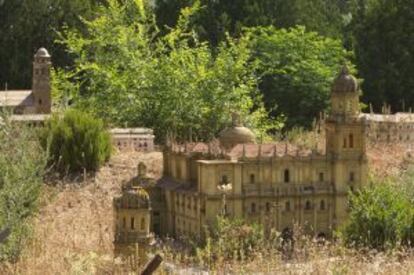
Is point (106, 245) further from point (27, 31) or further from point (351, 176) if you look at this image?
point (27, 31)

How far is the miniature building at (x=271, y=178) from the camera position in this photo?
977 inches

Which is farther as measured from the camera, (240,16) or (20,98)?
(240,16)

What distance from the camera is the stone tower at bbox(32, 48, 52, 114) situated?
4047 cm

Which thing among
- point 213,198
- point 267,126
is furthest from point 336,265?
point 267,126

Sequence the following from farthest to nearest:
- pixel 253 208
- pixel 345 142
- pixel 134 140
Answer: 1. pixel 134 140
2. pixel 345 142
3. pixel 253 208

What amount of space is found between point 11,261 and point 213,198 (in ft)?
34.1

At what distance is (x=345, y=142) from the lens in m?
26.4

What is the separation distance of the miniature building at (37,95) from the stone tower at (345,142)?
15.5 metres

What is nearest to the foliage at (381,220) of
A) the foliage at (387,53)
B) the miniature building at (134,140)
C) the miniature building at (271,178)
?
the miniature building at (271,178)

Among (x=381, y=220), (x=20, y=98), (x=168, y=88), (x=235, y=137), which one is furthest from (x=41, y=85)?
(x=381, y=220)

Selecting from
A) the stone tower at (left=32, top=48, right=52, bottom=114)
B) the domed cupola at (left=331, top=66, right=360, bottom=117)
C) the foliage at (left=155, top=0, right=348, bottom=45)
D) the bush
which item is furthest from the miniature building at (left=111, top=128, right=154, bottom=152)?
the foliage at (left=155, top=0, right=348, bottom=45)

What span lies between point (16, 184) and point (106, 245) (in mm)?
1870

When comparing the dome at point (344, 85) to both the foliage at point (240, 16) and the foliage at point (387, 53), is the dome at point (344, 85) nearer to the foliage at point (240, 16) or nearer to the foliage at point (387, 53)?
the foliage at point (387, 53)

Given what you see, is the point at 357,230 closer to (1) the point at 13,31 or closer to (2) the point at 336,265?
(2) the point at 336,265
